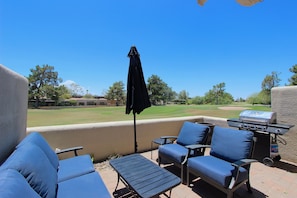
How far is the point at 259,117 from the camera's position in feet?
11.2

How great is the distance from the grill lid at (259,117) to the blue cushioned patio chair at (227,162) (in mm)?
1220

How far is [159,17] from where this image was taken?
6941mm

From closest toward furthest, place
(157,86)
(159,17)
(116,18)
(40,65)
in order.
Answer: (116,18) → (159,17) → (40,65) → (157,86)

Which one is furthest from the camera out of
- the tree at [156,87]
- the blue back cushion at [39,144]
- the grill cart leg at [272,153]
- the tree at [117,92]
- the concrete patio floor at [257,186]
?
the tree at [117,92]

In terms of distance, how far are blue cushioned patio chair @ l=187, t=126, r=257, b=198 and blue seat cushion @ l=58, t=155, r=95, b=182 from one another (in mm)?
1686

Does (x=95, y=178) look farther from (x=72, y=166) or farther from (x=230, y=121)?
(x=230, y=121)

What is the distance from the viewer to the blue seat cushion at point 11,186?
3.00 ft

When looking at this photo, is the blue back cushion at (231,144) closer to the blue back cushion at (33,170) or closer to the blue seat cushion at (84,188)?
the blue seat cushion at (84,188)

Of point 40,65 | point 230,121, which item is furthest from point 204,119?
point 40,65

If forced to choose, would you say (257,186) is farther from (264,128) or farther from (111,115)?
(111,115)

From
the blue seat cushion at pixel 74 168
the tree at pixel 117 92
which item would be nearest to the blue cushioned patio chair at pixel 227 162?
the blue seat cushion at pixel 74 168

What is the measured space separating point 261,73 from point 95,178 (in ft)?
116

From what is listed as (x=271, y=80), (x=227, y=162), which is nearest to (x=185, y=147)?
(x=227, y=162)

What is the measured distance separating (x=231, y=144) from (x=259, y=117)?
4.87 feet
